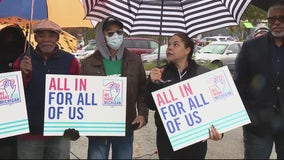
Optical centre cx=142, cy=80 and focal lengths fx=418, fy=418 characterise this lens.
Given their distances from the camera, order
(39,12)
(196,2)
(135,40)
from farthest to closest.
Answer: (135,40) → (39,12) → (196,2)

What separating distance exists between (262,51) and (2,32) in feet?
8.15

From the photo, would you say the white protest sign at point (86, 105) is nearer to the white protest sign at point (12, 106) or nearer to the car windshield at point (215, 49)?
the white protest sign at point (12, 106)

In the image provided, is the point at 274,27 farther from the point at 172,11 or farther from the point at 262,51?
the point at 172,11

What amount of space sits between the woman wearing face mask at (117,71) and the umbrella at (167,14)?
1.44 feet

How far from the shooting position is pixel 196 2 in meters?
4.10

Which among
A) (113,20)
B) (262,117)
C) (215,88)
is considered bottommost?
(262,117)

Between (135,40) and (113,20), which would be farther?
(135,40)

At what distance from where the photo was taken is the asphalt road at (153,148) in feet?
20.6

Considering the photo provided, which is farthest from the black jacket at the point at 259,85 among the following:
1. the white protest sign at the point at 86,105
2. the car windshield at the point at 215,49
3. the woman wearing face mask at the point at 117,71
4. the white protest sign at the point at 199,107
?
the car windshield at the point at 215,49

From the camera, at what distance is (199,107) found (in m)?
3.54

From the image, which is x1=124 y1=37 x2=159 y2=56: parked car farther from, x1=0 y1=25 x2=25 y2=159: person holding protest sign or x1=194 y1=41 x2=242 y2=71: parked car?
x1=0 y1=25 x2=25 y2=159: person holding protest sign

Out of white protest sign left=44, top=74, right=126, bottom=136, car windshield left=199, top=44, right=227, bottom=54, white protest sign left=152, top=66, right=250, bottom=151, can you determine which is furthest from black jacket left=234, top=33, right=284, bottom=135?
car windshield left=199, top=44, right=227, bottom=54

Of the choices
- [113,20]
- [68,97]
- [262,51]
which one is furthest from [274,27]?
[68,97]

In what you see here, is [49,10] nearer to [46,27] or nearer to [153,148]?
[46,27]
